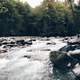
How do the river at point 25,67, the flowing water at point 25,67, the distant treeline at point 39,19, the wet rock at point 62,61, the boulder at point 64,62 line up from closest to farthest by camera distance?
1. the flowing water at point 25,67
2. the river at point 25,67
3. the boulder at point 64,62
4. the wet rock at point 62,61
5. the distant treeline at point 39,19

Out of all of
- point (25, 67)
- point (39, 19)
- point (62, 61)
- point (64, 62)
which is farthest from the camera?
point (39, 19)

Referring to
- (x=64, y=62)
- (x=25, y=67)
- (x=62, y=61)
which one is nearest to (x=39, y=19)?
(x=25, y=67)

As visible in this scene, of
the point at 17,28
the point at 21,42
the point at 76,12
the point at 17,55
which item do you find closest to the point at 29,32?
the point at 17,28

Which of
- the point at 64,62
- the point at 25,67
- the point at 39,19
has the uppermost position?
the point at 64,62

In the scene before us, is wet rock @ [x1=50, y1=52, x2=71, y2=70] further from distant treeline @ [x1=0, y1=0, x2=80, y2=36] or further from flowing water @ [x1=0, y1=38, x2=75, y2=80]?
distant treeline @ [x1=0, y1=0, x2=80, y2=36]

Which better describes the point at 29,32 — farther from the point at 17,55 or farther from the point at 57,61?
the point at 57,61

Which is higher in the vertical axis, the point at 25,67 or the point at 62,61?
the point at 62,61

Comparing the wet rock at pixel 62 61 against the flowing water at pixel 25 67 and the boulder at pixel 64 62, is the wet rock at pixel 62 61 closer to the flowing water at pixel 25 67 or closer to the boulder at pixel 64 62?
the boulder at pixel 64 62

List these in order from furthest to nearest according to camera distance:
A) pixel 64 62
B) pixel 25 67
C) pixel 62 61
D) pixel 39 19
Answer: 1. pixel 39 19
2. pixel 25 67
3. pixel 62 61
4. pixel 64 62

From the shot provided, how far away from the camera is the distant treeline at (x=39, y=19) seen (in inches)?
3135

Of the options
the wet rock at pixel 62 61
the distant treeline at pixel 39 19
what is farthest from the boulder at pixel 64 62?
the distant treeline at pixel 39 19

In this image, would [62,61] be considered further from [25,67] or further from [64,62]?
[25,67]

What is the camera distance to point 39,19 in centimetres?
8381

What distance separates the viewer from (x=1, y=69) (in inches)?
1034
